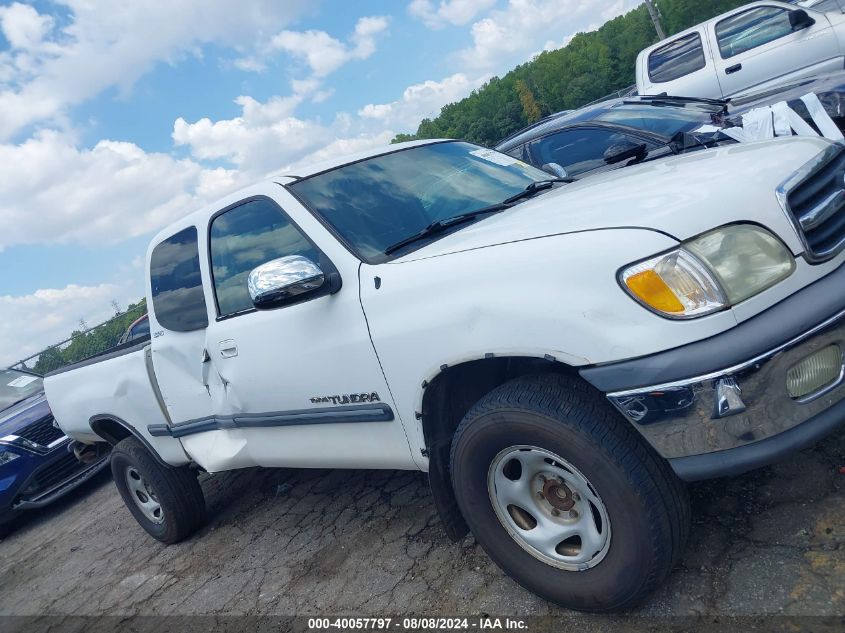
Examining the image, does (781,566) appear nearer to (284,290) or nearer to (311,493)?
(284,290)

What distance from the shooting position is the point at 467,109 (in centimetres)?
10206

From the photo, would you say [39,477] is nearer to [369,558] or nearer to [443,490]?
[369,558]

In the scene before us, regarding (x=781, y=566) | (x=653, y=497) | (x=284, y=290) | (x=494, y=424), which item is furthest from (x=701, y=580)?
(x=284, y=290)

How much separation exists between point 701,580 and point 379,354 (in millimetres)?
1381

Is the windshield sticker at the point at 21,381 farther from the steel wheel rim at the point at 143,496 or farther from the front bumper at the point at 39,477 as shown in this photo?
the steel wheel rim at the point at 143,496

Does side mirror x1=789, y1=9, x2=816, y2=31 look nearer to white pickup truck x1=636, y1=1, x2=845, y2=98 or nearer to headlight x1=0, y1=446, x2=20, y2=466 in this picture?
white pickup truck x1=636, y1=1, x2=845, y2=98

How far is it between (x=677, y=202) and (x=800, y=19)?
727 cm

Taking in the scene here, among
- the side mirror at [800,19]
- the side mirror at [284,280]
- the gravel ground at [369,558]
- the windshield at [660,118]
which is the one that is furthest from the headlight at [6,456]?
the side mirror at [800,19]

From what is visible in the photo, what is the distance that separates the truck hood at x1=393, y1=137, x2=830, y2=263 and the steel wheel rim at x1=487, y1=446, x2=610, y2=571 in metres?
0.76

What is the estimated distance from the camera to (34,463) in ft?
22.2

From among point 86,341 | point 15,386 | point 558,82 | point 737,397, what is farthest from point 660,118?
point 558,82

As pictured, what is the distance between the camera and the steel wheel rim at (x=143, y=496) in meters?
4.61

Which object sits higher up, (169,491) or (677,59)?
(677,59)

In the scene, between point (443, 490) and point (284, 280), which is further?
point (443, 490)
